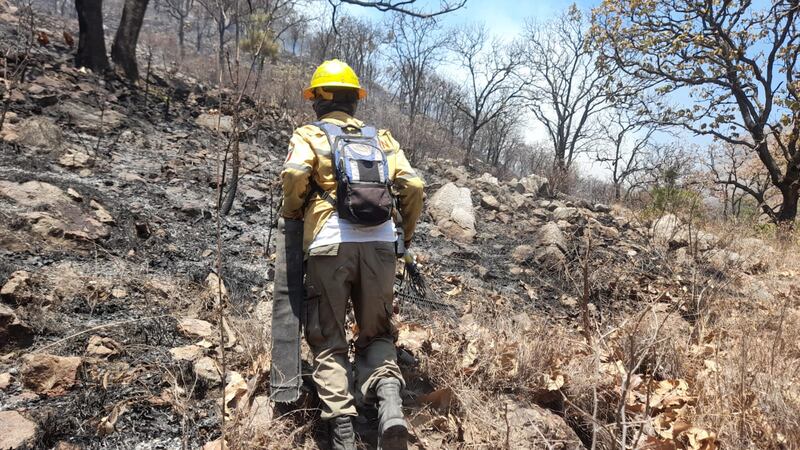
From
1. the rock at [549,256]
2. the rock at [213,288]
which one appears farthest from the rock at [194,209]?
the rock at [549,256]

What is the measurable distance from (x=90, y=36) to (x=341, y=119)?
25.7ft

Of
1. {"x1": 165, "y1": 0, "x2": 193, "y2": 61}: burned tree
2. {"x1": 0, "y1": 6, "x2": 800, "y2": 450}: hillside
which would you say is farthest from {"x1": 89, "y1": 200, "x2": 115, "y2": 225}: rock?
{"x1": 165, "y1": 0, "x2": 193, "y2": 61}: burned tree

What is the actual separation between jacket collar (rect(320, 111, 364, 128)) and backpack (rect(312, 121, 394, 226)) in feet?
0.20

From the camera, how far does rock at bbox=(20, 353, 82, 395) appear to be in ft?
6.69

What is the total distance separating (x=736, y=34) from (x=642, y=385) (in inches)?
428

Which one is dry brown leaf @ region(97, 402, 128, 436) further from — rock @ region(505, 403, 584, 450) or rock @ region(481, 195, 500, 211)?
rock @ region(481, 195, 500, 211)

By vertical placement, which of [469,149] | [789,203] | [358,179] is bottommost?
[358,179]

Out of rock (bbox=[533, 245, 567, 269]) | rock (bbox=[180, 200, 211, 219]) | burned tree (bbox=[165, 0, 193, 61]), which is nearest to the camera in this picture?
rock (bbox=[180, 200, 211, 219])

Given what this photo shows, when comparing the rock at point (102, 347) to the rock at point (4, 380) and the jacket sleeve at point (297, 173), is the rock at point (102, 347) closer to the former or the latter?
the rock at point (4, 380)

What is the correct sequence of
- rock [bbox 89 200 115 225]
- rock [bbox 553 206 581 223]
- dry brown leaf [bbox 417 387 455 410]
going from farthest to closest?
rock [bbox 553 206 581 223], rock [bbox 89 200 115 225], dry brown leaf [bbox 417 387 455 410]

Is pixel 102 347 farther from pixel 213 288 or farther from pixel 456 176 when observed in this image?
pixel 456 176

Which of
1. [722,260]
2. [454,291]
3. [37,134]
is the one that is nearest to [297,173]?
[454,291]

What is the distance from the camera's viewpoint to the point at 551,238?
609 centimetres

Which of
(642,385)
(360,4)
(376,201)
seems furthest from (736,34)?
(376,201)
